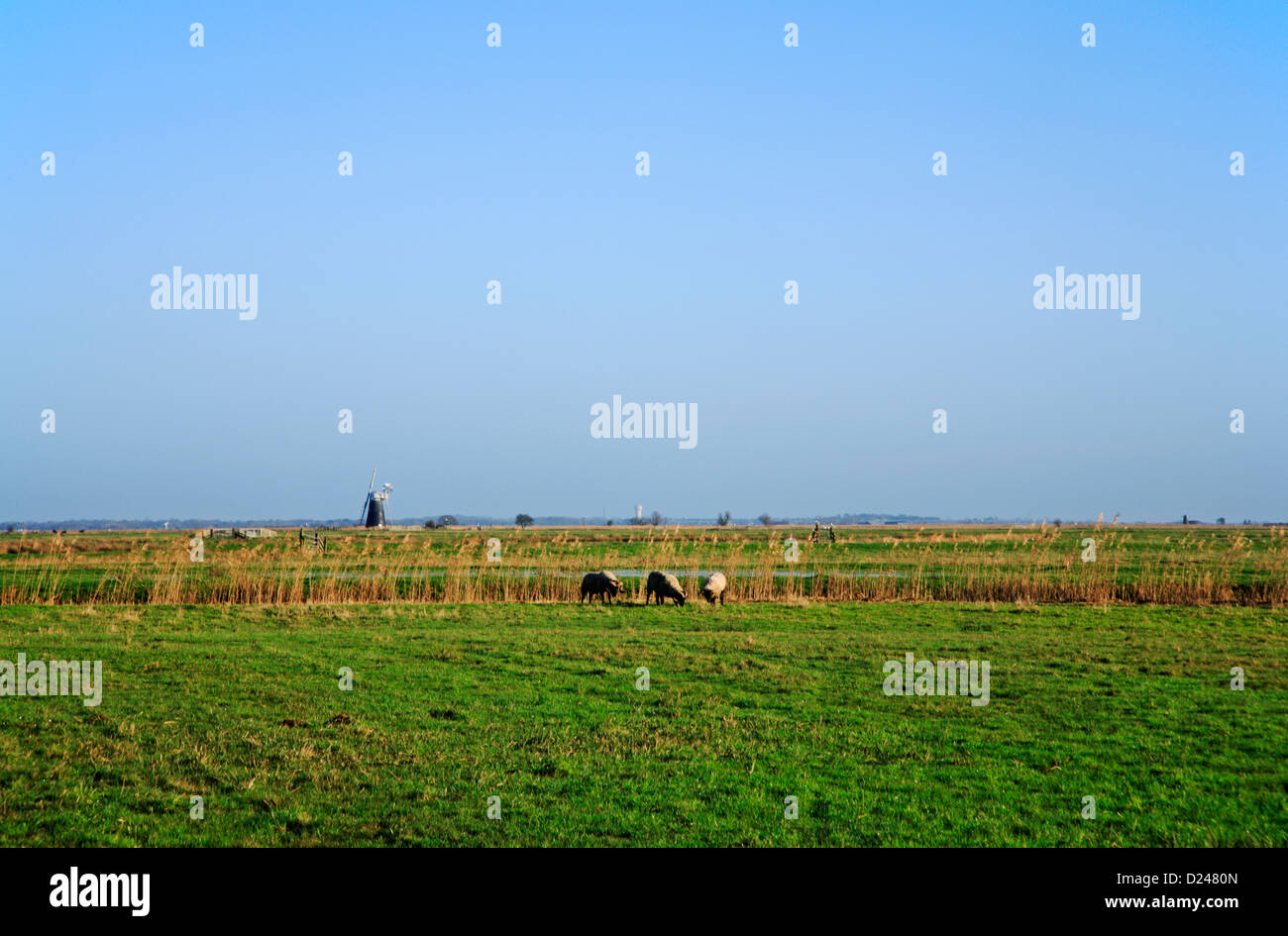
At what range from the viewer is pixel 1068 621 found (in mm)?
26078

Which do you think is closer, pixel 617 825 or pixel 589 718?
pixel 617 825

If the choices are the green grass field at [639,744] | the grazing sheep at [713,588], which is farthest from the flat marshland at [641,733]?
the grazing sheep at [713,588]

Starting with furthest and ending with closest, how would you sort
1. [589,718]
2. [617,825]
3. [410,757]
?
1. [589,718]
2. [410,757]
3. [617,825]

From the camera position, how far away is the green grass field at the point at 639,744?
849 centimetres
